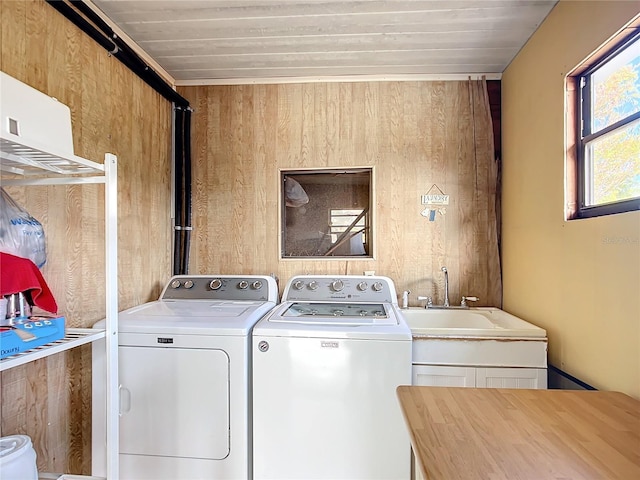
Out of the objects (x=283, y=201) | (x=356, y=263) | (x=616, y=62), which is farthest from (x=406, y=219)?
(x=616, y=62)

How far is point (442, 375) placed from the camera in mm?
1738

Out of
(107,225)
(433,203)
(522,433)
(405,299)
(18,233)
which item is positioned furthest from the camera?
(433,203)

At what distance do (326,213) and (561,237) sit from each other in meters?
1.43

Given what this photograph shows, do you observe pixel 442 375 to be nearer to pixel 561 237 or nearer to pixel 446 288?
pixel 446 288

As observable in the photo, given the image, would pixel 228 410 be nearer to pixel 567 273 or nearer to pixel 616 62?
pixel 567 273

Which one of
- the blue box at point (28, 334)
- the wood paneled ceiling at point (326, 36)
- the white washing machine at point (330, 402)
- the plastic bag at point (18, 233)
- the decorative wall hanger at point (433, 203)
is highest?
the wood paneled ceiling at point (326, 36)

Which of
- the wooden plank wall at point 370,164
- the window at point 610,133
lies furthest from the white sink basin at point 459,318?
the window at point 610,133

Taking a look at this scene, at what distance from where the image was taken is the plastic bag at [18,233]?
1.14 metres

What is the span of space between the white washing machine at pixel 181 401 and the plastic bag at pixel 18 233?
0.56m

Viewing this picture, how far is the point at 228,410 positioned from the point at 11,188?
1270mm

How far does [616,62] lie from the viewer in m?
1.38

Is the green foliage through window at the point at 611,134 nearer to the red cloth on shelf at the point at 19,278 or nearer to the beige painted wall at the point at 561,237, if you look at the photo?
the beige painted wall at the point at 561,237

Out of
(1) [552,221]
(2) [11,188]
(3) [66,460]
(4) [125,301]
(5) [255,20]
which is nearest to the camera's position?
(2) [11,188]

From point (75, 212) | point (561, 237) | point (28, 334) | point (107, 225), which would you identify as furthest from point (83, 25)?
point (561, 237)
